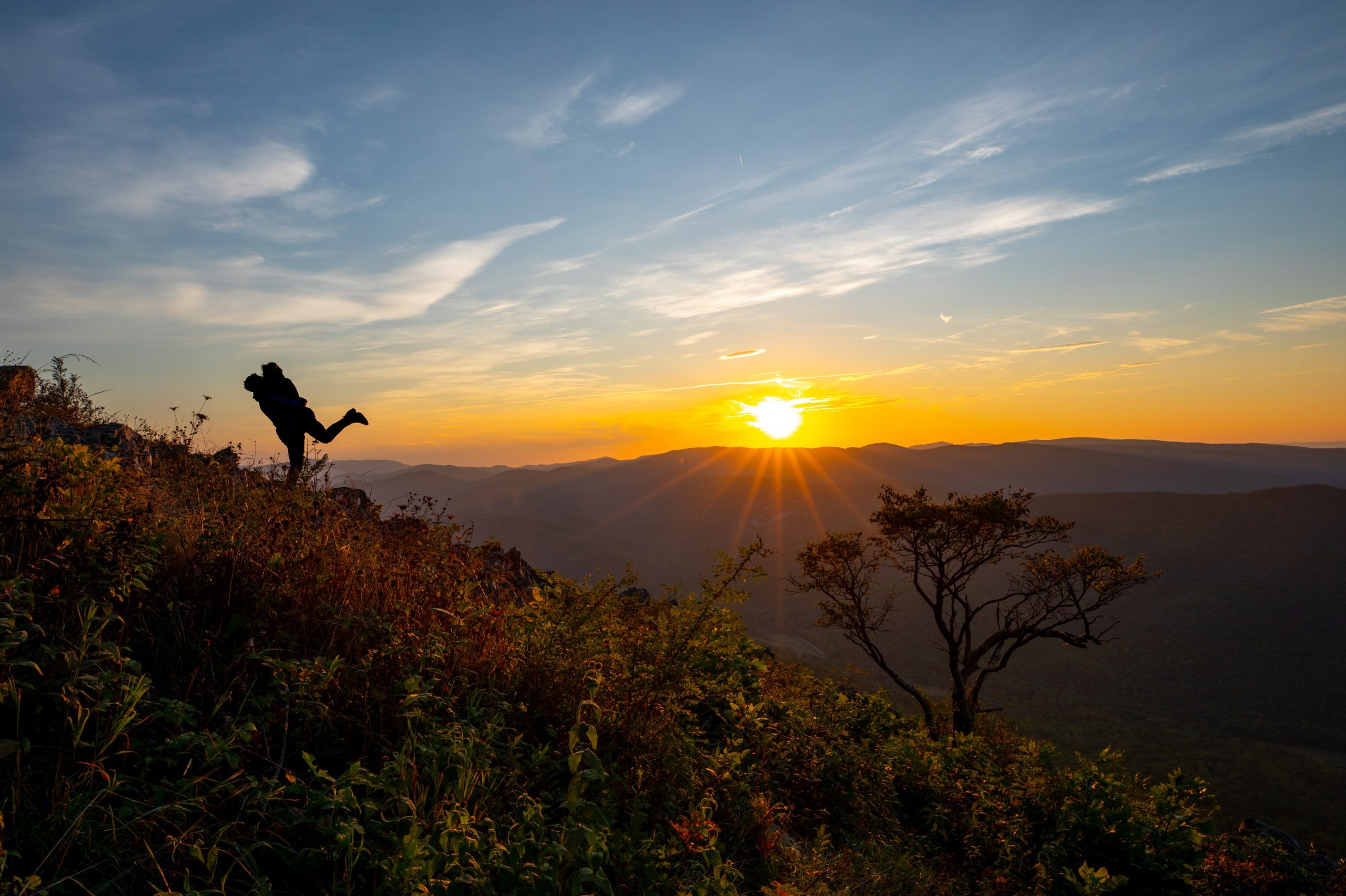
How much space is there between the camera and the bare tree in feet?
66.4

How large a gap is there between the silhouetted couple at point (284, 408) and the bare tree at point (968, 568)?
1666 cm

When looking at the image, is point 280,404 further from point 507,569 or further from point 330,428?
point 507,569

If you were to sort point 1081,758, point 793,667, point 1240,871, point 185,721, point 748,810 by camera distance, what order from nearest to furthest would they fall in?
point 185,721, point 748,810, point 1240,871, point 1081,758, point 793,667

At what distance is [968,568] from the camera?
2228cm

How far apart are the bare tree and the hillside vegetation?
1430 cm

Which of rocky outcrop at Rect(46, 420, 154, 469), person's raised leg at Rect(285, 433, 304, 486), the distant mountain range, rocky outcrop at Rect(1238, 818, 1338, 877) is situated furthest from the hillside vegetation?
rocky outcrop at Rect(1238, 818, 1338, 877)

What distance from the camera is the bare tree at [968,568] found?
66.4 ft

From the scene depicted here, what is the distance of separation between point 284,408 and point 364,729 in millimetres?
4990

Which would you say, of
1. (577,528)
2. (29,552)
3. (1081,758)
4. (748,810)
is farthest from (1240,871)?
(577,528)

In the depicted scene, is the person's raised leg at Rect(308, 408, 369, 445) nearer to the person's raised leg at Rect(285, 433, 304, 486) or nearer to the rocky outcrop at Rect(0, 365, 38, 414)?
the person's raised leg at Rect(285, 433, 304, 486)

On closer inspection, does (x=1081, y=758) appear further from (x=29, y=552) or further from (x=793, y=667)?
(x=29, y=552)

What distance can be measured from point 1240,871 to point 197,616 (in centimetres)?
1112

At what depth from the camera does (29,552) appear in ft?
11.4

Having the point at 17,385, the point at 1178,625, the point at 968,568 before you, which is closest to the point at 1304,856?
the point at 968,568
